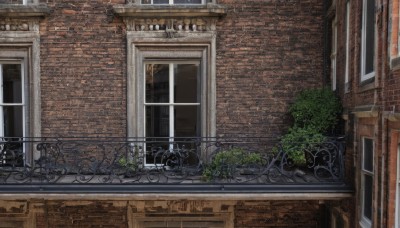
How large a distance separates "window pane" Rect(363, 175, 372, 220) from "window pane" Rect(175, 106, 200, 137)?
3.38m

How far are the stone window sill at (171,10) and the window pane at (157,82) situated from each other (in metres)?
1.06

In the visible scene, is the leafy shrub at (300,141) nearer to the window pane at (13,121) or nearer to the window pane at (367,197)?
the window pane at (367,197)

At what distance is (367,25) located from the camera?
5.90 meters

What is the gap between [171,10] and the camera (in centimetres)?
751

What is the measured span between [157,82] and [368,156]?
4197 millimetres

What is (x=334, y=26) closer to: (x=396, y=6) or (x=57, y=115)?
(x=396, y=6)

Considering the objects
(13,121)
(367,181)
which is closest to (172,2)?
(13,121)

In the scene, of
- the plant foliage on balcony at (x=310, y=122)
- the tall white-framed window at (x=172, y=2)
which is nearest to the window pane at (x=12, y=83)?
the tall white-framed window at (x=172, y=2)

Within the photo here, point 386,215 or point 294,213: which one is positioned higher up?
point 386,215

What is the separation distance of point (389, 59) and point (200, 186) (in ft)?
11.1

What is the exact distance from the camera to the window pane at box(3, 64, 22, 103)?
8.03 m

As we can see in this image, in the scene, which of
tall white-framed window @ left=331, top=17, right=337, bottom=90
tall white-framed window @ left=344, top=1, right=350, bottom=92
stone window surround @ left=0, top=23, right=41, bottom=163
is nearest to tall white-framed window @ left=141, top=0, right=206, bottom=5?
stone window surround @ left=0, top=23, right=41, bottom=163

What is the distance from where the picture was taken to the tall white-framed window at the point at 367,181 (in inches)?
226

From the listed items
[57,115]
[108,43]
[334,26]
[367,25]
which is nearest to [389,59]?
[367,25]
